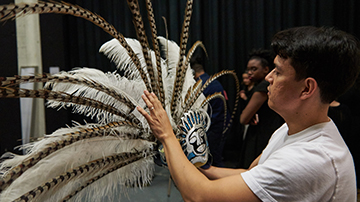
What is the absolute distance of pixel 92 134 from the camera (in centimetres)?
100

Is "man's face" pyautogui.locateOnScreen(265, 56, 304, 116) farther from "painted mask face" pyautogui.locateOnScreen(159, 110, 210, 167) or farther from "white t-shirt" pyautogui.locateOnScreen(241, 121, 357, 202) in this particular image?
"painted mask face" pyautogui.locateOnScreen(159, 110, 210, 167)

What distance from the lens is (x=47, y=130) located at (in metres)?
3.13

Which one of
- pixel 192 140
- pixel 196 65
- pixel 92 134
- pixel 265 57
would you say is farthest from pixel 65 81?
pixel 196 65

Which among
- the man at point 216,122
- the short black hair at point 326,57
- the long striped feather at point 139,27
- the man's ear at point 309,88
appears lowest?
the man at point 216,122

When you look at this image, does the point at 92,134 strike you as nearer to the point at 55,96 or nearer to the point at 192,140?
the point at 55,96

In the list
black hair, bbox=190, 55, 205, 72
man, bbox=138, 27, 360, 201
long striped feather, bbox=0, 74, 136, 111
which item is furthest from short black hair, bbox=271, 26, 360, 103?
black hair, bbox=190, 55, 205, 72

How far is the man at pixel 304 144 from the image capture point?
0.78m

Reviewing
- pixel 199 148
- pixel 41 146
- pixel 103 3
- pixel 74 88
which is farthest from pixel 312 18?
pixel 41 146

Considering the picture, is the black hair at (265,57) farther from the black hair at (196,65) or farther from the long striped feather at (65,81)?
the long striped feather at (65,81)

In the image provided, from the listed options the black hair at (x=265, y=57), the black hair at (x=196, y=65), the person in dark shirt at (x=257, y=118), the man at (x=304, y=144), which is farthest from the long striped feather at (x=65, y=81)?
the black hair at (x=196, y=65)

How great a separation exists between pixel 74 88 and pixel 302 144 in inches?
34.8

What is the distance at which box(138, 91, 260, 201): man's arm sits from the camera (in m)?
0.80

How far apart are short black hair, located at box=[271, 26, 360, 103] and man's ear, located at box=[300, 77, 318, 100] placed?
0.5 inches

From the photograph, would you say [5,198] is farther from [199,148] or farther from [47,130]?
[47,130]
